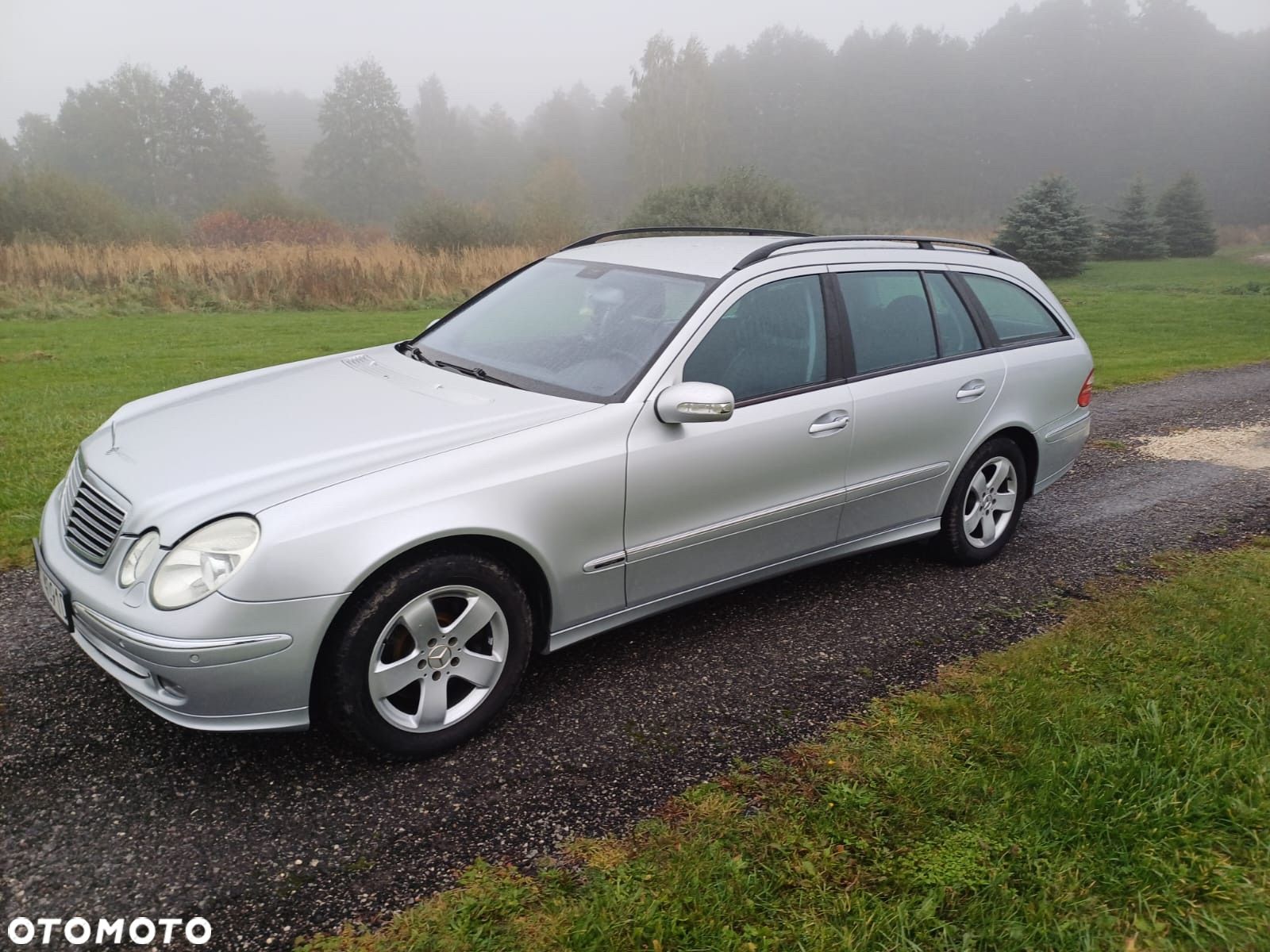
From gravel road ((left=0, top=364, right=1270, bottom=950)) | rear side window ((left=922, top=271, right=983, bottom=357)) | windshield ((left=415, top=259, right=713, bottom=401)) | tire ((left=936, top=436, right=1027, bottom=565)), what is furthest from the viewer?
tire ((left=936, top=436, right=1027, bottom=565))

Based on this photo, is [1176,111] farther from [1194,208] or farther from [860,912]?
[860,912]

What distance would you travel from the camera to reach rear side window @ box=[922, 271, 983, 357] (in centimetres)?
469

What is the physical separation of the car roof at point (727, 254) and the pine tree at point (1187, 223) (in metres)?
40.6

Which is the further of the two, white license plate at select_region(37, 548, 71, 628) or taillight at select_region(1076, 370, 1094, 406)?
taillight at select_region(1076, 370, 1094, 406)

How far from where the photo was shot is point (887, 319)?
4465 millimetres

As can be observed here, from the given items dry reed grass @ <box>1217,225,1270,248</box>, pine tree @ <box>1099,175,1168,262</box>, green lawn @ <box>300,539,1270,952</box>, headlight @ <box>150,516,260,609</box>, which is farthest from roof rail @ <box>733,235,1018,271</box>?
dry reed grass @ <box>1217,225,1270,248</box>

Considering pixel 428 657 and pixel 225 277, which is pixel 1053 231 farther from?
pixel 428 657

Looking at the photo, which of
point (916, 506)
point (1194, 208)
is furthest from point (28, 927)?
point (1194, 208)

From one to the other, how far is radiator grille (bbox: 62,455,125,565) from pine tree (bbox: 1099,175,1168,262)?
3992cm

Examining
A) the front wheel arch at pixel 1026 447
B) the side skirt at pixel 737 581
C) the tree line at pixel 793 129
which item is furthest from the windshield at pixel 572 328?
the tree line at pixel 793 129

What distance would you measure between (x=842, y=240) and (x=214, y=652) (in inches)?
130

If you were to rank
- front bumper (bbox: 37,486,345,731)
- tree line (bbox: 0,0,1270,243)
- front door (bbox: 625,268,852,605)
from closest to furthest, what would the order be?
front bumper (bbox: 37,486,345,731) < front door (bbox: 625,268,852,605) < tree line (bbox: 0,0,1270,243)

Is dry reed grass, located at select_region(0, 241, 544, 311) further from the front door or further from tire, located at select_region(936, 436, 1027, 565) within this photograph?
the front door

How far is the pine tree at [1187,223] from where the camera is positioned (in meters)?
39.3
